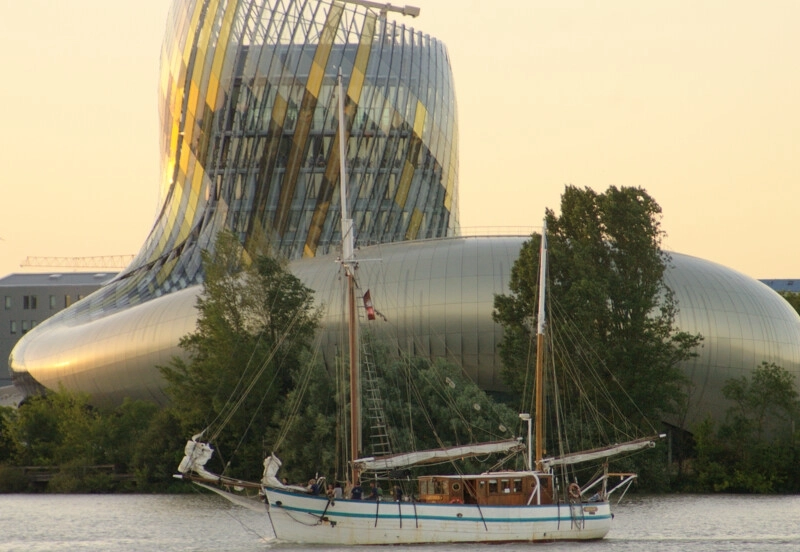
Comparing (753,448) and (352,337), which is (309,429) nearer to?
(352,337)

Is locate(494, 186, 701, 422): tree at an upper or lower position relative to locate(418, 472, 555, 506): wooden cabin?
upper

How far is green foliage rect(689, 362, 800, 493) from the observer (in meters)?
65.9

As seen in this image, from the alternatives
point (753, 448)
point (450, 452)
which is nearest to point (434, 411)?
point (450, 452)

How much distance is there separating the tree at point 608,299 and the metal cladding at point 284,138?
108ft

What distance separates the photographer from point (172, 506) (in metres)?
61.1

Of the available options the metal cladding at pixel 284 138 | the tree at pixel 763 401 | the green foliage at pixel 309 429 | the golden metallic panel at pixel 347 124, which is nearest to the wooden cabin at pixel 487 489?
the green foliage at pixel 309 429

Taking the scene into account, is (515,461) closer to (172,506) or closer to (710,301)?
(172,506)

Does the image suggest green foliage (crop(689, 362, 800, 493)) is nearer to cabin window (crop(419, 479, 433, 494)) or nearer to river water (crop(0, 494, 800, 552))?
river water (crop(0, 494, 800, 552))

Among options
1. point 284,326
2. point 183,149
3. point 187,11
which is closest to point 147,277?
point 183,149

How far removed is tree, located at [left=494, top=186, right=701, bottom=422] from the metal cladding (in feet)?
108

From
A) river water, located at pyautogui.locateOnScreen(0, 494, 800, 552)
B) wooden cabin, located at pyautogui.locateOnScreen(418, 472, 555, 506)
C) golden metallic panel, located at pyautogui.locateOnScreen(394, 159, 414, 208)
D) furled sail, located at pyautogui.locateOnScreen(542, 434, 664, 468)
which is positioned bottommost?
river water, located at pyautogui.locateOnScreen(0, 494, 800, 552)

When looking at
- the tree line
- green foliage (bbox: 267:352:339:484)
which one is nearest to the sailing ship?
the tree line

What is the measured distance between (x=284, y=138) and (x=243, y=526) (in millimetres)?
53074

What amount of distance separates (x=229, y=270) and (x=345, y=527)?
106 ft
